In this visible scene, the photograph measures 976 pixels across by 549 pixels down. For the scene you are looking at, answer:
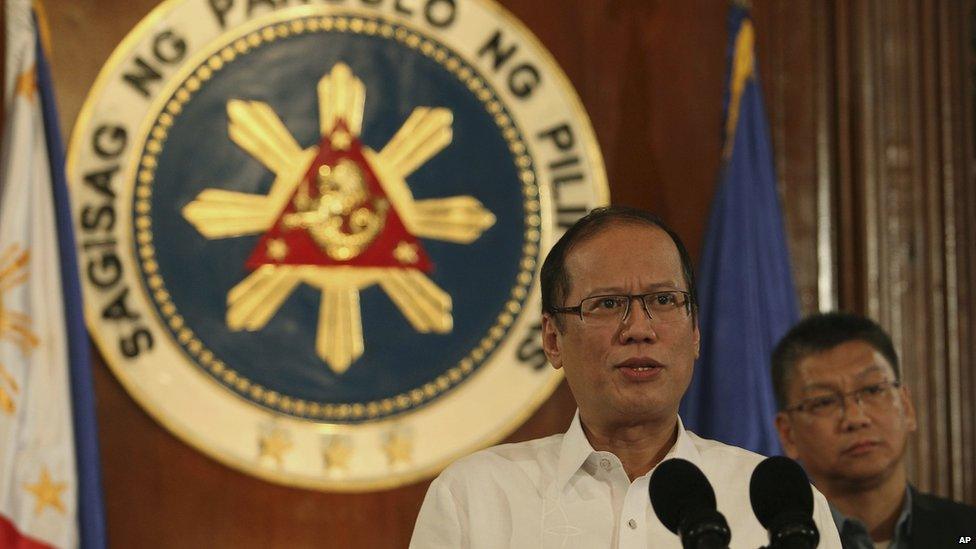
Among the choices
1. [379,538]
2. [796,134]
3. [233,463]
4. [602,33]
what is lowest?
[379,538]

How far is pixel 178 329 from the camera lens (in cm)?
364

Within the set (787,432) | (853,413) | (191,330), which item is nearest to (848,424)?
(853,413)

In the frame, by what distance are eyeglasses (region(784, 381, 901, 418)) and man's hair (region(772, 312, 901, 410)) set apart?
0.27ft

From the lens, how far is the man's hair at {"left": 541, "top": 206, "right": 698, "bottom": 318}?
1991 mm

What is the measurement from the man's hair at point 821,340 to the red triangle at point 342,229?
1160mm

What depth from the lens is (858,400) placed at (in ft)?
9.46

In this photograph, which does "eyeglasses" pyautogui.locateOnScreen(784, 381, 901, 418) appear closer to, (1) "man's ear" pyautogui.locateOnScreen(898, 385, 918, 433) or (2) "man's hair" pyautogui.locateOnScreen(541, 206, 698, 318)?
(1) "man's ear" pyautogui.locateOnScreen(898, 385, 918, 433)

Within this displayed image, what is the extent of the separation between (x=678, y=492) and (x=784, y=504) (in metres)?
0.12

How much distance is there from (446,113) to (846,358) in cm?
147

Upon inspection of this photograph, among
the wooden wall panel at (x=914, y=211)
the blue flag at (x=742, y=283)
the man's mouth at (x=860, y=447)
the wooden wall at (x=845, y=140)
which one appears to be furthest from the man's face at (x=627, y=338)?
the wooden wall panel at (x=914, y=211)

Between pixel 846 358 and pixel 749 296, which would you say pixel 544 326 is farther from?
pixel 749 296

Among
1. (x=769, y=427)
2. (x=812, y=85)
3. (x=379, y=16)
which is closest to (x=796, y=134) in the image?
(x=812, y=85)

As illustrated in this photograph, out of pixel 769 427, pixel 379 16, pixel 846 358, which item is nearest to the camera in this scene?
pixel 846 358

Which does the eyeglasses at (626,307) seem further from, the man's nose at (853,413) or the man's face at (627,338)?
the man's nose at (853,413)
